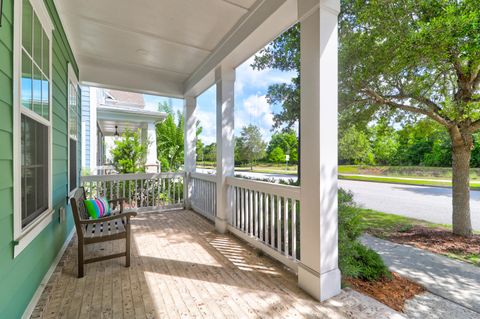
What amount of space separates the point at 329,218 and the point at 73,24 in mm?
3862

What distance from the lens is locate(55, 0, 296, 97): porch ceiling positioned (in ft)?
8.72

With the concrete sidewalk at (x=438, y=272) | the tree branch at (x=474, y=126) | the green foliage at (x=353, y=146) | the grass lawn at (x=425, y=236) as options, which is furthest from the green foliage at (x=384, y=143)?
the concrete sidewalk at (x=438, y=272)

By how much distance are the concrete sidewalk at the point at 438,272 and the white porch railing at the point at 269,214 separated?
4.70ft

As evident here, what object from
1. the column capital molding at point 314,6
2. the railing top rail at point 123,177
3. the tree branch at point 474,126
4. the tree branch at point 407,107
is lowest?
the railing top rail at point 123,177

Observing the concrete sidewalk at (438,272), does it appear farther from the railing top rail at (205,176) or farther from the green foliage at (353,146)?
the railing top rail at (205,176)

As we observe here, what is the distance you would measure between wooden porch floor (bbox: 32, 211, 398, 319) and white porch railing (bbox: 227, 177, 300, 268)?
21cm

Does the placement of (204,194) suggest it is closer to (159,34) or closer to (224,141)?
(224,141)

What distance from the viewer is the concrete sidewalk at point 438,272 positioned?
2.29m

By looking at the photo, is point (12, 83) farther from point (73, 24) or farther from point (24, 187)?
point (73, 24)

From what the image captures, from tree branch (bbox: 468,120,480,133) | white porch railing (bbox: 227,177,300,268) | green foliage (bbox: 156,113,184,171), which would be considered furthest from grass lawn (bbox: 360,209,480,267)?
green foliage (bbox: 156,113,184,171)

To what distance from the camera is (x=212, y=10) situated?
2738 mm

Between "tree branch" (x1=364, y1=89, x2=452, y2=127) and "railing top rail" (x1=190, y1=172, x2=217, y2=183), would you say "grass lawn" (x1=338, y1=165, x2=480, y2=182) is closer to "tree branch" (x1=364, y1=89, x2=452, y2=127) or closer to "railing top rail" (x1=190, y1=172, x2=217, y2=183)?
"tree branch" (x1=364, y1=89, x2=452, y2=127)

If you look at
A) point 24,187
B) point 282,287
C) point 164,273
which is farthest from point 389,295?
point 24,187

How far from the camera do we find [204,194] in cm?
489
